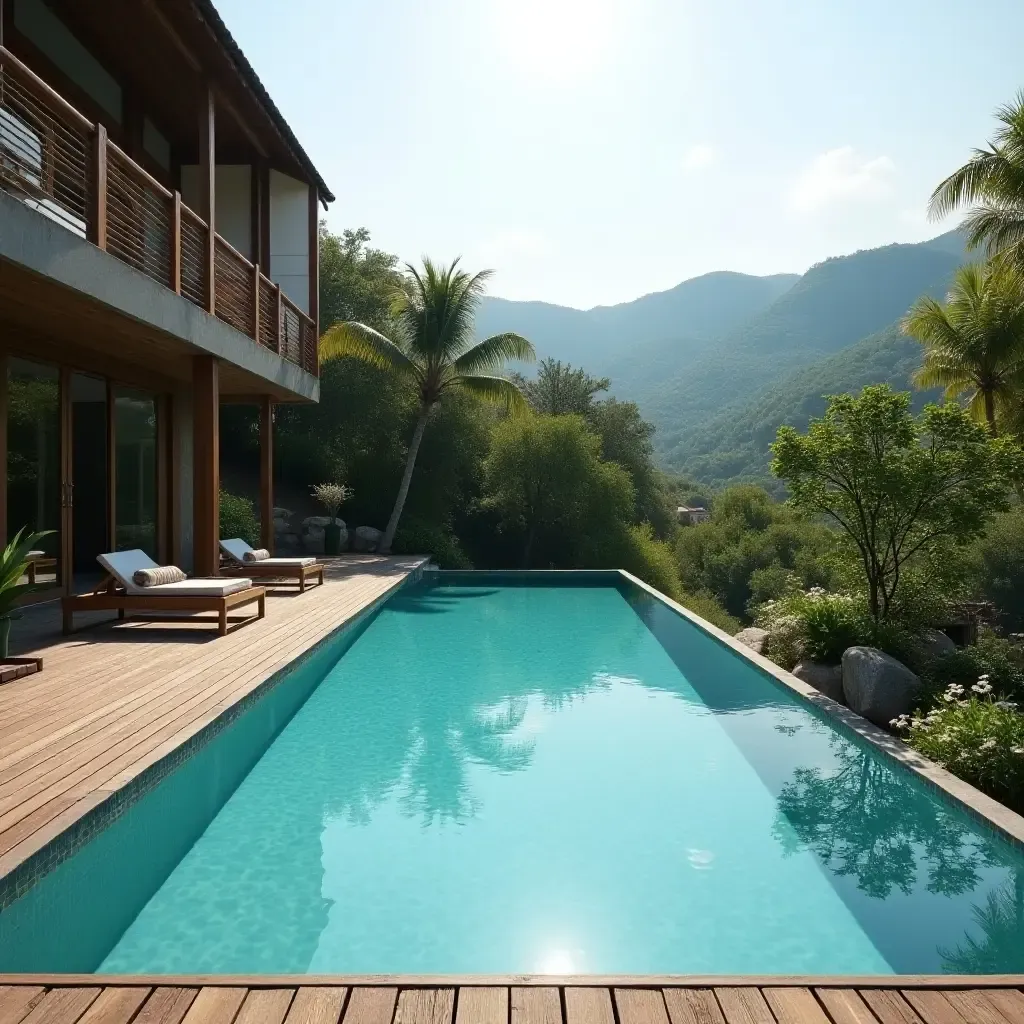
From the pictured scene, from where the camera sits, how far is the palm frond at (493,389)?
19.1 metres

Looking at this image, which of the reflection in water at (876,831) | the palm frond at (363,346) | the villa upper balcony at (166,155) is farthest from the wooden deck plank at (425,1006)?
the palm frond at (363,346)

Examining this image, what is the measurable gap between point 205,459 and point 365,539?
10080 mm

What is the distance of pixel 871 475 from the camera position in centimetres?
884

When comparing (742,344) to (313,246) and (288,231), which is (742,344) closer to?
(313,246)

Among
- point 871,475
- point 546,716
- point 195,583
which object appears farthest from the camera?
point 871,475

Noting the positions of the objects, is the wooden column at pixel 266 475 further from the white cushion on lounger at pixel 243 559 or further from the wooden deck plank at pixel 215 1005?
the wooden deck plank at pixel 215 1005

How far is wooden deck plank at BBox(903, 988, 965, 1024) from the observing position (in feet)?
7.18

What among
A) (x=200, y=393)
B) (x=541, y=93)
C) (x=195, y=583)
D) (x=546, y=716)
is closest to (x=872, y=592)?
(x=546, y=716)

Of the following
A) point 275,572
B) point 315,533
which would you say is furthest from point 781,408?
point 275,572

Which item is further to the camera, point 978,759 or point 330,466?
point 330,466

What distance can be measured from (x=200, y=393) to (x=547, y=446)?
1218 centimetres

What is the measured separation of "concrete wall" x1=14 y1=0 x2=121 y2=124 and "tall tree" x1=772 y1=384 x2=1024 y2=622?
28.0 feet

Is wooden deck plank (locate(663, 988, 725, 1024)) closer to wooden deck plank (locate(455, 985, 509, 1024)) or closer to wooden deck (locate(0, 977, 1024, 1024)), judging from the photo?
Result: wooden deck (locate(0, 977, 1024, 1024))

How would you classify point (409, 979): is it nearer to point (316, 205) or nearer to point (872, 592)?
point (872, 592)
